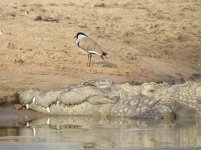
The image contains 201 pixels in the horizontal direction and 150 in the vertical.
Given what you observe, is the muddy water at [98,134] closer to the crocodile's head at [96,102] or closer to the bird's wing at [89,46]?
the crocodile's head at [96,102]

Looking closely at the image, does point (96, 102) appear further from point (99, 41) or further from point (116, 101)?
point (99, 41)

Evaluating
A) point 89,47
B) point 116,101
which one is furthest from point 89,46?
point 116,101

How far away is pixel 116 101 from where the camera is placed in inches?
499

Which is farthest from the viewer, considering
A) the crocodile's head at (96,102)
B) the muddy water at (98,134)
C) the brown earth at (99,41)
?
the brown earth at (99,41)

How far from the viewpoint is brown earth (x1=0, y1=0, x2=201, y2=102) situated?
1466cm

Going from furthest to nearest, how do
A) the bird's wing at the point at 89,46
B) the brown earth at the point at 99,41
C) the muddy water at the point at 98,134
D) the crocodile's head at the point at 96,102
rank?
1. the bird's wing at the point at 89,46
2. the brown earth at the point at 99,41
3. the crocodile's head at the point at 96,102
4. the muddy water at the point at 98,134

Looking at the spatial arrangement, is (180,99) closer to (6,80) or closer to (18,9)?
(6,80)

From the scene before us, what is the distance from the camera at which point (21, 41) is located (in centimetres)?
1591

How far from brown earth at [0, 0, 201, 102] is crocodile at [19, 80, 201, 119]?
25.5 inches

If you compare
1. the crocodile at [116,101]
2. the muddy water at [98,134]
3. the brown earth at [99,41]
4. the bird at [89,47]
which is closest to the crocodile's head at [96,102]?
the crocodile at [116,101]

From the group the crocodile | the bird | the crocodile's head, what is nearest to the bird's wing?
the bird

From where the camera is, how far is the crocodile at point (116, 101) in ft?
40.9

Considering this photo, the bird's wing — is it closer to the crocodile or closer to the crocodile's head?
the crocodile

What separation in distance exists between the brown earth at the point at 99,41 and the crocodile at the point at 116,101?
2.13ft
